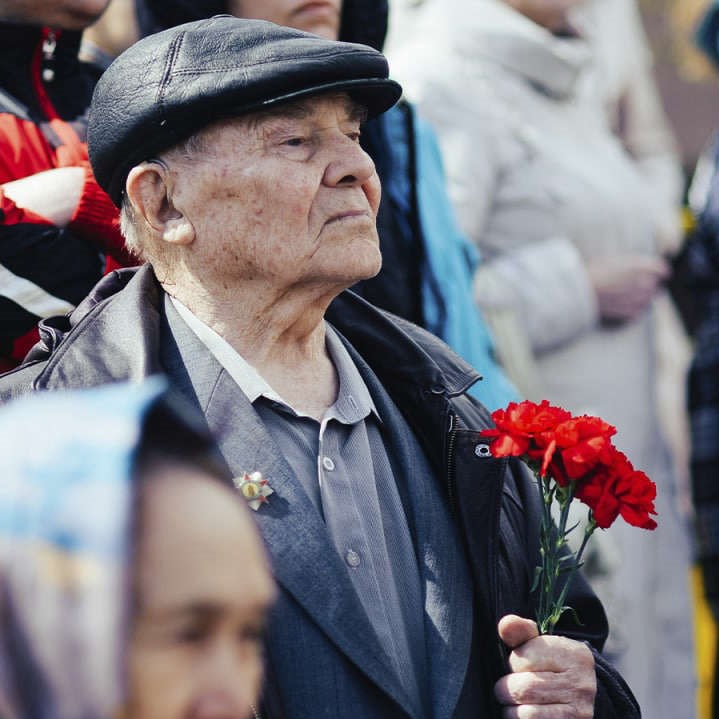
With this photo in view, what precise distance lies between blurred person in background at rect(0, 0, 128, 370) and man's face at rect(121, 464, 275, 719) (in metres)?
1.49

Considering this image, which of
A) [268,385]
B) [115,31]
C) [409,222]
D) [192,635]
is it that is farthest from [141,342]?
[115,31]

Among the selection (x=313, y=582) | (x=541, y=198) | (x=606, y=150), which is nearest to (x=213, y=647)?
(x=313, y=582)

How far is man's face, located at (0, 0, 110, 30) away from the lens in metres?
2.88

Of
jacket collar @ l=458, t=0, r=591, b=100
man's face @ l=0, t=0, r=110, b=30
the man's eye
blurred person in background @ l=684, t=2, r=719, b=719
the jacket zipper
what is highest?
the man's eye

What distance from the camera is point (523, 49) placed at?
180 inches

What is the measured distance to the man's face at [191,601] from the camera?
1.08 m

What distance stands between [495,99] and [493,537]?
98.0 inches

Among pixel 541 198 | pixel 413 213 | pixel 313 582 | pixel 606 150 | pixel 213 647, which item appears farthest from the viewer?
pixel 606 150

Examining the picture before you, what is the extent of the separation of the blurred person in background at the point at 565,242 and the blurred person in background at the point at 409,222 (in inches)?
24.5

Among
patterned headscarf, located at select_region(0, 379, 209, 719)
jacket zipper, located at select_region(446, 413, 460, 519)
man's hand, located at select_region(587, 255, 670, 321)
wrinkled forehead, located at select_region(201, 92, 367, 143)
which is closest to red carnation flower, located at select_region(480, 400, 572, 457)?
jacket zipper, located at select_region(446, 413, 460, 519)

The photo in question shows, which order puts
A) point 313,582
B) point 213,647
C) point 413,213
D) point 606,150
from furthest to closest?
point 606,150, point 413,213, point 313,582, point 213,647

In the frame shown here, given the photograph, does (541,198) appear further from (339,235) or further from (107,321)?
(107,321)

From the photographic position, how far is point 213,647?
1.12 m

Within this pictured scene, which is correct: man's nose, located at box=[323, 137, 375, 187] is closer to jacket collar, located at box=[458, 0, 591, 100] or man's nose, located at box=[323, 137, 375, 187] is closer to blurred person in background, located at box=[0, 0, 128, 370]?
blurred person in background, located at box=[0, 0, 128, 370]
